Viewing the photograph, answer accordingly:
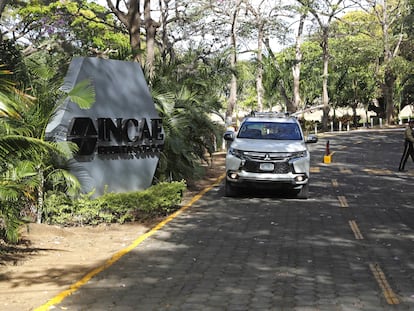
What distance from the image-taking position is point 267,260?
847cm

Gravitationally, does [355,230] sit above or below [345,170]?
below

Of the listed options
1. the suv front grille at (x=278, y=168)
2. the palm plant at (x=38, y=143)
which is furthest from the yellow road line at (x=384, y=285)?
the suv front grille at (x=278, y=168)

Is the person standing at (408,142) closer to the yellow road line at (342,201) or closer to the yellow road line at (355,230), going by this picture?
the yellow road line at (342,201)

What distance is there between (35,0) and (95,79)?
78.7 feet

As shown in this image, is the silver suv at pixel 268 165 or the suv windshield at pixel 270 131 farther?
the suv windshield at pixel 270 131

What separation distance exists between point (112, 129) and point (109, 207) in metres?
1.89

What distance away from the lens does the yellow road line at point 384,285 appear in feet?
21.4

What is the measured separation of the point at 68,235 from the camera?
10508 mm

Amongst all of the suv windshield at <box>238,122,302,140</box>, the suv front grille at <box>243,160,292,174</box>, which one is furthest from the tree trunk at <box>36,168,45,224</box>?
the suv windshield at <box>238,122,302,140</box>

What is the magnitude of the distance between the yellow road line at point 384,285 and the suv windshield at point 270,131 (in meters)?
7.45

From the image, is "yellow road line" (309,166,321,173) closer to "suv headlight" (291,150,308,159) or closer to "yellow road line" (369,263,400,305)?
"suv headlight" (291,150,308,159)

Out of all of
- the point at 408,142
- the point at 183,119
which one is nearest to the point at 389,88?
the point at 408,142

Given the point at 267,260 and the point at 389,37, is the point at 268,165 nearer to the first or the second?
the point at 267,260

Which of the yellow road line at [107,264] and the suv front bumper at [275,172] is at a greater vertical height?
the suv front bumper at [275,172]
